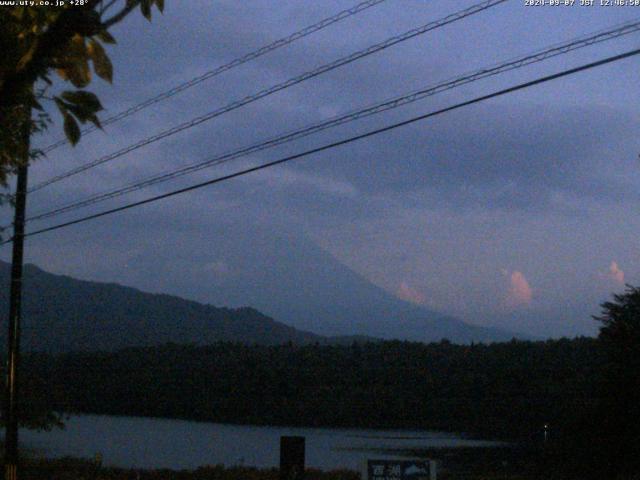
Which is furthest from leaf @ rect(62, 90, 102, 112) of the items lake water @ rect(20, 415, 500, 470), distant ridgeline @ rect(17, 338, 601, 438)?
distant ridgeline @ rect(17, 338, 601, 438)

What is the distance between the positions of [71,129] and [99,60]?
456mm

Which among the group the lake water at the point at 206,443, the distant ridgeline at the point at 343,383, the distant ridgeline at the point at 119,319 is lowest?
the lake water at the point at 206,443

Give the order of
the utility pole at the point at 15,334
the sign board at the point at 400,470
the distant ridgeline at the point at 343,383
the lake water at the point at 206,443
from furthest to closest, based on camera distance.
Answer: the distant ridgeline at the point at 343,383, the lake water at the point at 206,443, the utility pole at the point at 15,334, the sign board at the point at 400,470

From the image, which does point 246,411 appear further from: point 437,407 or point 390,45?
point 390,45

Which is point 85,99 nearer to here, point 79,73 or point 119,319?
point 79,73

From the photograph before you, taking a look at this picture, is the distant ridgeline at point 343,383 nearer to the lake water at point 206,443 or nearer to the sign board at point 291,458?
the lake water at point 206,443

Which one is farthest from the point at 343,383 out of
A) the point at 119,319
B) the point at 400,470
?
the point at 119,319

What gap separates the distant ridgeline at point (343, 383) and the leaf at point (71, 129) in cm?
3765

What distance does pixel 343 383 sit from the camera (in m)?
57.9

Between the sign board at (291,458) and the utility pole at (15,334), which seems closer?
the sign board at (291,458)

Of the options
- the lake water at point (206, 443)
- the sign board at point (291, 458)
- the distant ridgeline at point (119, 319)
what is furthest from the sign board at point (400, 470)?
the distant ridgeline at point (119, 319)

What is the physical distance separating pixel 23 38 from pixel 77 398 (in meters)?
54.3

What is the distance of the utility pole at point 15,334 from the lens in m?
19.0

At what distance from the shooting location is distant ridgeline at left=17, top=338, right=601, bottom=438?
158 ft
